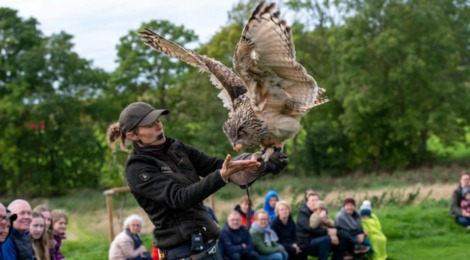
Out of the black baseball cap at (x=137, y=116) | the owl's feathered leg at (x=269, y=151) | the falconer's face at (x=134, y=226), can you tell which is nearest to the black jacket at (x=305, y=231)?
the falconer's face at (x=134, y=226)

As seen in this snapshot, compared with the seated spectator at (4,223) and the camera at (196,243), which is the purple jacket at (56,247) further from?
the camera at (196,243)

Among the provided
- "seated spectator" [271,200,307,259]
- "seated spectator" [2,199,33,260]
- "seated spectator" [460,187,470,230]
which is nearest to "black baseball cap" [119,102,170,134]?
"seated spectator" [2,199,33,260]

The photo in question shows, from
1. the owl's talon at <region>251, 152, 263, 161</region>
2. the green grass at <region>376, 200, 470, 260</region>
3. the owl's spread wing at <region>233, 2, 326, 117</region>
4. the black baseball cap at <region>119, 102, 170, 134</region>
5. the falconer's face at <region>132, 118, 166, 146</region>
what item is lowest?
the green grass at <region>376, 200, 470, 260</region>

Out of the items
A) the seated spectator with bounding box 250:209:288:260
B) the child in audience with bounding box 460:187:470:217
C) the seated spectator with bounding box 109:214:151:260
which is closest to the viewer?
the seated spectator with bounding box 109:214:151:260

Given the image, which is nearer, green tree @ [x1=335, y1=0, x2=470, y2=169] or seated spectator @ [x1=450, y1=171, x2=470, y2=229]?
seated spectator @ [x1=450, y1=171, x2=470, y2=229]

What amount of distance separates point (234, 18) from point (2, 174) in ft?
49.2

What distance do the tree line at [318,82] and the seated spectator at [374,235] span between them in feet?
71.6

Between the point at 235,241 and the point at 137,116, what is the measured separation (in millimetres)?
5383

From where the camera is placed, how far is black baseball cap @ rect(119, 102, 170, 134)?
155 inches

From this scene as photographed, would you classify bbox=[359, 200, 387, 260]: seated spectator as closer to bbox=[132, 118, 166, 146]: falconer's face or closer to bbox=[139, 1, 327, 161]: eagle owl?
bbox=[139, 1, 327, 161]: eagle owl

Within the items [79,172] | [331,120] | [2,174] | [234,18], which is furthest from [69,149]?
[331,120]

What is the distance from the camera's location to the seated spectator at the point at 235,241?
8.98 meters

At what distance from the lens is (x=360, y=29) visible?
3350 centimetres

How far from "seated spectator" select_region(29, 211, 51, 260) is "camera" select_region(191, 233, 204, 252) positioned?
2981 millimetres
